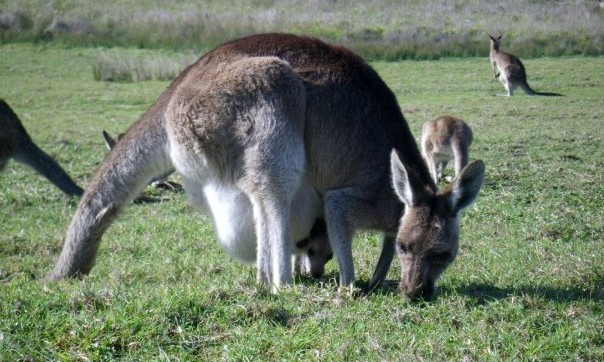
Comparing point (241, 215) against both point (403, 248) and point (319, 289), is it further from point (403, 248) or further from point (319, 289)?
point (403, 248)

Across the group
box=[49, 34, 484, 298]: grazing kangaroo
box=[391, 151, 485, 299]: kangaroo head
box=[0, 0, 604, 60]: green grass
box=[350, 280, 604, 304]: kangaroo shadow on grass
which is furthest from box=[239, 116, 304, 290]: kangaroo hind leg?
box=[0, 0, 604, 60]: green grass

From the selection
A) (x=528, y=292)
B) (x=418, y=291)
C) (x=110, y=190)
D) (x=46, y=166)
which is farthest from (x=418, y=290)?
(x=46, y=166)

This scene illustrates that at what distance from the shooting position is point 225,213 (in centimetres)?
499

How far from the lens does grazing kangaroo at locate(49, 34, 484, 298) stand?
480 centimetres

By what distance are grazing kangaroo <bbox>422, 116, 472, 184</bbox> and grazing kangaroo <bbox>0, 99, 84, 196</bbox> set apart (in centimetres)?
448

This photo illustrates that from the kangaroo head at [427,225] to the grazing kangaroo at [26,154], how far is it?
5.65 m

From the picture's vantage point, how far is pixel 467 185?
455cm

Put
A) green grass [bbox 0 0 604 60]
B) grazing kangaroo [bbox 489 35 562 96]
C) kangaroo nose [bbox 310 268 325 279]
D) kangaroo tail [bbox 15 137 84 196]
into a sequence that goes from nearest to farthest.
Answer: kangaroo nose [bbox 310 268 325 279] < kangaroo tail [bbox 15 137 84 196] < grazing kangaroo [bbox 489 35 562 96] < green grass [bbox 0 0 604 60]

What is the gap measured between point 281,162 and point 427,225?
954 millimetres

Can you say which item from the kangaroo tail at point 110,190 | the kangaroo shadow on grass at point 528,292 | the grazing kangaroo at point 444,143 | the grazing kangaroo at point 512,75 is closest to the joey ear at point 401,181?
the kangaroo shadow on grass at point 528,292

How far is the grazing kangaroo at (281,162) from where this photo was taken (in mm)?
4797

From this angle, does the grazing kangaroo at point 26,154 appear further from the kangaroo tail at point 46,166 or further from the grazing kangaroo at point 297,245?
the grazing kangaroo at point 297,245

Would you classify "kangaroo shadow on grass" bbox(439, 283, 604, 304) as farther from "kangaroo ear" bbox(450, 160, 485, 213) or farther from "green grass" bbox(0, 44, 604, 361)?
"kangaroo ear" bbox(450, 160, 485, 213)

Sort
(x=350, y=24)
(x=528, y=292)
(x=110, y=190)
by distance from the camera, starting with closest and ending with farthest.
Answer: (x=528, y=292)
(x=110, y=190)
(x=350, y=24)
